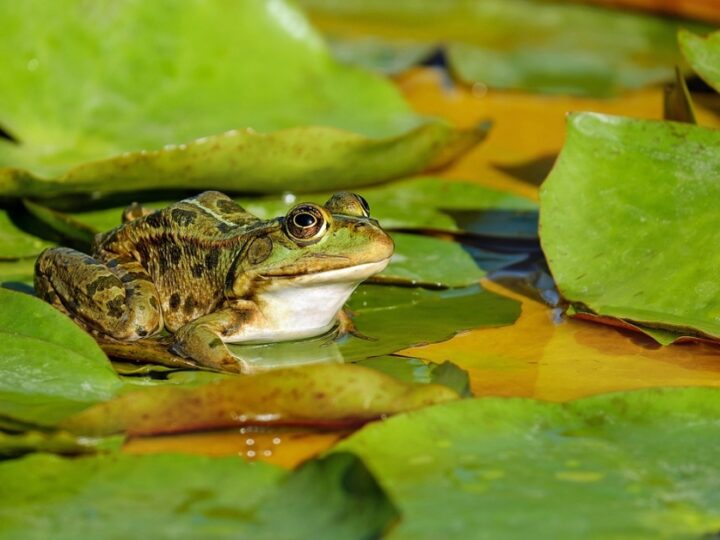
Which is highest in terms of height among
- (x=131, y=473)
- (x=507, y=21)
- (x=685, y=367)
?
(x=507, y=21)

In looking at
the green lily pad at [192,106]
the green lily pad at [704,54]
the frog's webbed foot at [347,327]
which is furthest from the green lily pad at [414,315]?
the green lily pad at [704,54]

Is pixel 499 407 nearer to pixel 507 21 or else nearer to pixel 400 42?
pixel 400 42

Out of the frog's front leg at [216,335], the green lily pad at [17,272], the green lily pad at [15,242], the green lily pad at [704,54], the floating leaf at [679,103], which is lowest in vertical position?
the frog's front leg at [216,335]

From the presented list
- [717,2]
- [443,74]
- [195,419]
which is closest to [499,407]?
[195,419]

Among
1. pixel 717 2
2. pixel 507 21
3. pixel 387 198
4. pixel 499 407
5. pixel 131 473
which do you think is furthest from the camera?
pixel 507 21

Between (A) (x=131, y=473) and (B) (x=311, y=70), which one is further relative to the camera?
(B) (x=311, y=70)

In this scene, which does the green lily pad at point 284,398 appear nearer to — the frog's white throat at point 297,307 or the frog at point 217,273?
the frog at point 217,273

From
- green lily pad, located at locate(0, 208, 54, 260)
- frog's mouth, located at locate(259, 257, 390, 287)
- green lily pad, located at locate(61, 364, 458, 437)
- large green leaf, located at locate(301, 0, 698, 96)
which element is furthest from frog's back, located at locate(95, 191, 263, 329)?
large green leaf, located at locate(301, 0, 698, 96)

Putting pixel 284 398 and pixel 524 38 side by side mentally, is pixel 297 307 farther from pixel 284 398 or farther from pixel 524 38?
pixel 524 38
